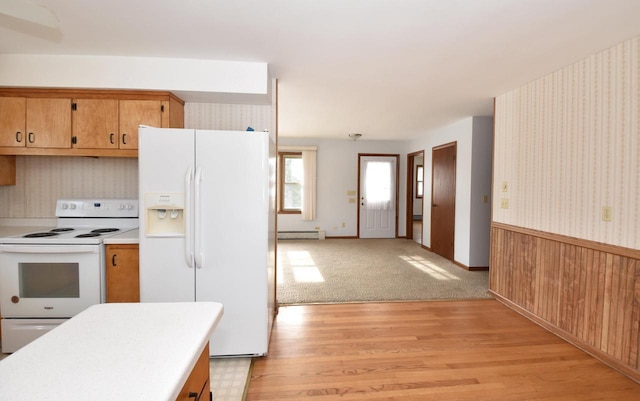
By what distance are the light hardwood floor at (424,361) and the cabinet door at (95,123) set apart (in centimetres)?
220

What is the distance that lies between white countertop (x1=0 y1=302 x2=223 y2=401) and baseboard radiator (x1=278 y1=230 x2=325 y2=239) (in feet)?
18.6

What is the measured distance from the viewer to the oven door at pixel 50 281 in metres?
2.16

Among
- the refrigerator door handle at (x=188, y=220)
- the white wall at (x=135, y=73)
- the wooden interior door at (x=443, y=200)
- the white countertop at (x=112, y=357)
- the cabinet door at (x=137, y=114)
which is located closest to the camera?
the white countertop at (x=112, y=357)

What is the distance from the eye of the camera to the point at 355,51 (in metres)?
2.29

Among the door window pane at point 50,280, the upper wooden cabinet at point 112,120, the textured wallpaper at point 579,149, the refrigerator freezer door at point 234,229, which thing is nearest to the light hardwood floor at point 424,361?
the refrigerator freezer door at point 234,229

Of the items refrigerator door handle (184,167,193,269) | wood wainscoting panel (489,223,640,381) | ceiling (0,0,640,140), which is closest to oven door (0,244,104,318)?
refrigerator door handle (184,167,193,269)

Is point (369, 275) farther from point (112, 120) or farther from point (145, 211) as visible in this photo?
point (112, 120)

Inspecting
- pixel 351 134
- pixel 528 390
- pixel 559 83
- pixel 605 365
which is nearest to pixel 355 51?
pixel 559 83

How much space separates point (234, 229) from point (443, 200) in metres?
4.29

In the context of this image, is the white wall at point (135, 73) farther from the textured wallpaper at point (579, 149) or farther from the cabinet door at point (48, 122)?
the textured wallpaper at point (579, 149)

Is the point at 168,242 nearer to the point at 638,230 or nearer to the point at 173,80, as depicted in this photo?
the point at 173,80

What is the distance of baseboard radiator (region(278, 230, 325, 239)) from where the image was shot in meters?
6.74

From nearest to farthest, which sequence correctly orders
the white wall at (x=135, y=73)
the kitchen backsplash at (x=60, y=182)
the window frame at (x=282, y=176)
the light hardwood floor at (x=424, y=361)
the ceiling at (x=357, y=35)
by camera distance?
the ceiling at (x=357, y=35), the light hardwood floor at (x=424, y=361), the white wall at (x=135, y=73), the kitchen backsplash at (x=60, y=182), the window frame at (x=282, y=176)

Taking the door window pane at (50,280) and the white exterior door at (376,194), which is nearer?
the door window pane at (50,280)
